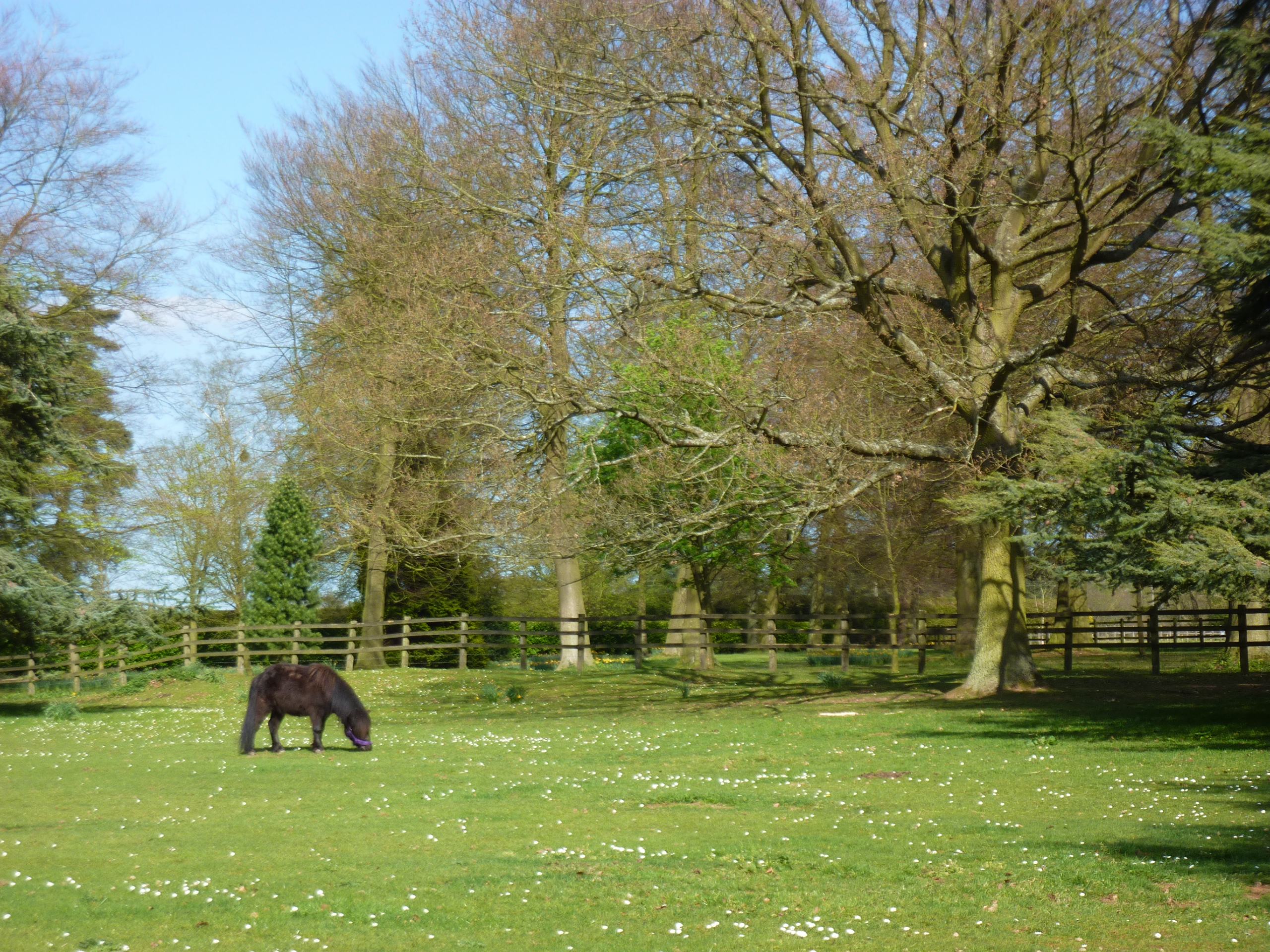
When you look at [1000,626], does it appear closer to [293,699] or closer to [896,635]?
[896,635]

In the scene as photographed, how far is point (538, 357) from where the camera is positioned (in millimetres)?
19203

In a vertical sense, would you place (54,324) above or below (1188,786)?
above

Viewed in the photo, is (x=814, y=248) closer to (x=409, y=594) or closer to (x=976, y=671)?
(x=976, y=671)

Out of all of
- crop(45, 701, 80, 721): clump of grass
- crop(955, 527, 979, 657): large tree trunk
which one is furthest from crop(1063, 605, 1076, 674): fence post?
crop(45, 701, 80, 721): clump of grass

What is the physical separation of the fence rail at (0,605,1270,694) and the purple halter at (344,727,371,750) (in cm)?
1061

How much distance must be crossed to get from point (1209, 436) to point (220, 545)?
3247 centimetres

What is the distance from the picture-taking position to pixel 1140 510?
538 inches

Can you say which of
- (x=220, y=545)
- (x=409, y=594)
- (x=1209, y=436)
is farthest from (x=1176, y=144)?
(x=220, y=545)

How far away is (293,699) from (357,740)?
1.04 meters

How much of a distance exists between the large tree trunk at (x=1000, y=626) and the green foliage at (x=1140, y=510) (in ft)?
13.5

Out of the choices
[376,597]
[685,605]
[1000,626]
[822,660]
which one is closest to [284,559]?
[376,597]

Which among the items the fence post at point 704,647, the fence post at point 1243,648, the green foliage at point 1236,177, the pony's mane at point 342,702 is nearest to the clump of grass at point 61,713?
the pony's mane at point 342,702

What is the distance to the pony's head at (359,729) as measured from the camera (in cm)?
1526

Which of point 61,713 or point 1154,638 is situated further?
point 1154,638
